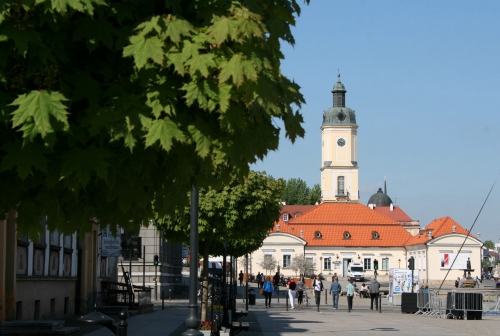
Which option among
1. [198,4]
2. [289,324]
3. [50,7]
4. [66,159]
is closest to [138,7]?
[198,4]

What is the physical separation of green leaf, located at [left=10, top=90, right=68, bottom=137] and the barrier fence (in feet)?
108

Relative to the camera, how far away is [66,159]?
21.0 feet

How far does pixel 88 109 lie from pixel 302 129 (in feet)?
6.15

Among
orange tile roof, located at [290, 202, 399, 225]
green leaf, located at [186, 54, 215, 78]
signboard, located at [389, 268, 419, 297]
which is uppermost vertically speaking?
orange tile roof, located at [290, 202, 399, 225]

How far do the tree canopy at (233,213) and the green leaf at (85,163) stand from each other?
23.1 meters

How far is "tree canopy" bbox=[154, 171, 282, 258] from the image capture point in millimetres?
30587

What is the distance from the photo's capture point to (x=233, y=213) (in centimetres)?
3095

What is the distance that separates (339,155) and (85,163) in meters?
160

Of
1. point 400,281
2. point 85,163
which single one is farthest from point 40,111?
point 400,281

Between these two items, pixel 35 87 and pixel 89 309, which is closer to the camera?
pixel 35 87

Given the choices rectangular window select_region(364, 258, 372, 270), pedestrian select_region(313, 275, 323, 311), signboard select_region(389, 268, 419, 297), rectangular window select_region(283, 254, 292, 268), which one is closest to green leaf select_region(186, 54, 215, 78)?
pedestrian select_region(313, 275, 323, 311)

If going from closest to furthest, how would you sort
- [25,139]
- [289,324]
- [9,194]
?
[25,139] < [9,194] < [289,324]

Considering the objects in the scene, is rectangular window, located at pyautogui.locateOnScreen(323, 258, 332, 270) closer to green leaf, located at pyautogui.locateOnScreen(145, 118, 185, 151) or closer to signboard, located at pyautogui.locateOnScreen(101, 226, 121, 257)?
signboard, located at pyautogui.locateOnScreen(101, 226, 121, 257)

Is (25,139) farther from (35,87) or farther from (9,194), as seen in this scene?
(9,194)
